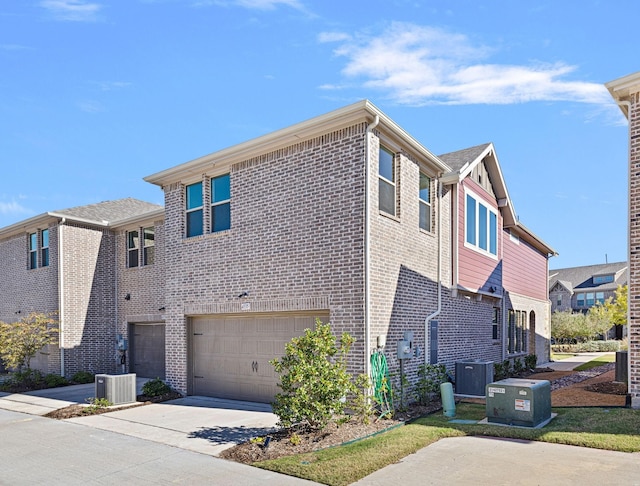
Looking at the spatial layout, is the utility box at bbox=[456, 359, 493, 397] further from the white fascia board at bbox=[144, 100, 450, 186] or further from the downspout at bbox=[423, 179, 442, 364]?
the white fascia board at bbox=[144, 100, 450, 186]

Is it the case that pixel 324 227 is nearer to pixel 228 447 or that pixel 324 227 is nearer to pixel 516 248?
pixel 228 447

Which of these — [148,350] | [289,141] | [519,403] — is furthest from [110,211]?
[519,403]

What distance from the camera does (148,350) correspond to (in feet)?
59.2

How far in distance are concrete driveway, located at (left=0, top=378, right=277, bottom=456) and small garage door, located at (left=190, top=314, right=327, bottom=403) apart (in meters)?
0.35

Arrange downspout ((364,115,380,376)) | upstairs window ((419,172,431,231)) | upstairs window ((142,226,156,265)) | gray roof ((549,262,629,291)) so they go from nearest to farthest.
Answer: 1. downspout ((364,115,380,376))
2. upstairs window ((419,172,431,231))
3. upstairs window ((142,226,156,265))
4. gray roof ((549,262,629,291))

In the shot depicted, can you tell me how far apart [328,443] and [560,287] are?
63636 millimetres

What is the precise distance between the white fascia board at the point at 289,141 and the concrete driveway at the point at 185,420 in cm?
591

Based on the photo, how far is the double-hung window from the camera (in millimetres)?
15227

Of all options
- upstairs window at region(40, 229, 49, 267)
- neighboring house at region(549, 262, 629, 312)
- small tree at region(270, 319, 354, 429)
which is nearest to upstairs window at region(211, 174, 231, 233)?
small tree at region(270, 319, 354, 429)

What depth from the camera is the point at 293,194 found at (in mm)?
11461

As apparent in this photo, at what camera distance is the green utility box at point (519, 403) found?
29.5 ft

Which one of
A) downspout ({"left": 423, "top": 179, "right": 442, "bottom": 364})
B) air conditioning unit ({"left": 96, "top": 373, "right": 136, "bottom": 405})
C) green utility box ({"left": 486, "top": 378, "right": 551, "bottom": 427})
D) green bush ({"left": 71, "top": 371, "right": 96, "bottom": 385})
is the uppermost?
downspout ({"left": 423, "top": 179, "right": 442, "bottom": 364})

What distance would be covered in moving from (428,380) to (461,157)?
7212 millimetres

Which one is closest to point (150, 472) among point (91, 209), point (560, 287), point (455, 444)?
point (455, 444)
